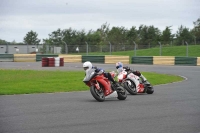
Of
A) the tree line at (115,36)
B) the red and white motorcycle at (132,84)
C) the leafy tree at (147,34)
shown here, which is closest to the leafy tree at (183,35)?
the tree line at (115,36)

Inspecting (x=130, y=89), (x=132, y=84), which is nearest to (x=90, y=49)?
(x=132, y=84)

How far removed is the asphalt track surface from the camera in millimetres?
8391

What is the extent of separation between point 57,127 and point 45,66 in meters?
26.4

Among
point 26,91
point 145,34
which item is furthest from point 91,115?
point 145,34

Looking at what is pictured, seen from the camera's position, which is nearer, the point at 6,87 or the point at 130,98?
the point at 130,98

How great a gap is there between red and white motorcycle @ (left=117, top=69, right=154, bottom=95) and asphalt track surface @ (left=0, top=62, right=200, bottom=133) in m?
0.88

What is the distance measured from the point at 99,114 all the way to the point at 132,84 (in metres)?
5.41

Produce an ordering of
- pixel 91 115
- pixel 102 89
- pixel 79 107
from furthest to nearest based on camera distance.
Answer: pixel 102 89, pixel 79 107, pixel 91 115

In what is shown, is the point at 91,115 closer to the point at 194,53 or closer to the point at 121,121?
the point at 121,121

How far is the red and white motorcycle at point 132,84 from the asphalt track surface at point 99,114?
88 centimetres

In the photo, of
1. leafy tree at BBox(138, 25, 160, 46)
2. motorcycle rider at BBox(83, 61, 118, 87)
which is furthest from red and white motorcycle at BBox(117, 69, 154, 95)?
leafy tree at BBox(138, 25, 160, 46)

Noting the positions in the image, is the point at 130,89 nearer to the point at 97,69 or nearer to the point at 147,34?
the point at 97,69

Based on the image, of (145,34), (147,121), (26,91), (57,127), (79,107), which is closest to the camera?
(57,127)

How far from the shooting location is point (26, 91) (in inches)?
631
